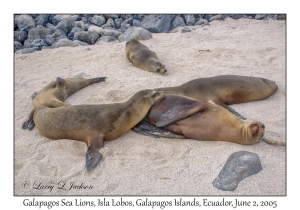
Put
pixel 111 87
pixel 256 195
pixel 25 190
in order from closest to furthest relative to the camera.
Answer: pixel 256 195
pixel 25 190
pixel 111 87

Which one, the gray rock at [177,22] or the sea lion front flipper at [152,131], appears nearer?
the sea lion front flipper at [152,131]

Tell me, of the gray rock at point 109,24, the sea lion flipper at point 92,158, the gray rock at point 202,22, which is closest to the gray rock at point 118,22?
the gray rock at point 109,24

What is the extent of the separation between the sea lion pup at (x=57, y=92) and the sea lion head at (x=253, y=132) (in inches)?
103

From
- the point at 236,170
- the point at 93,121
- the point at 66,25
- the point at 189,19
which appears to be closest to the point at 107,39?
the point at 66,25

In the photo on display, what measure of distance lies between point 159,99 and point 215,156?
3.90 ft

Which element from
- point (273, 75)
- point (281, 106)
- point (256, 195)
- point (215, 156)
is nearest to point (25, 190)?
point (215, 156)

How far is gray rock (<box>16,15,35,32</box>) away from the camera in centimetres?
977

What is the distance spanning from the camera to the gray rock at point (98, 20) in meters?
10.5

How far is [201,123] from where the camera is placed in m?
3.70

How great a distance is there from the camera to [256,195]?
2.78 metres

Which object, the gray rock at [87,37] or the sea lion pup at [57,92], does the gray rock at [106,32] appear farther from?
the sea lion pup at [57,92]

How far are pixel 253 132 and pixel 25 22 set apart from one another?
29.7ft

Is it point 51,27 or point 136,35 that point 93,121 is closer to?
point 136,35

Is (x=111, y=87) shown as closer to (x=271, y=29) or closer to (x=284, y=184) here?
(x=284, y=184)
